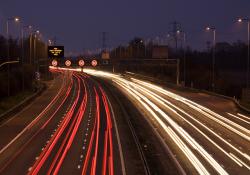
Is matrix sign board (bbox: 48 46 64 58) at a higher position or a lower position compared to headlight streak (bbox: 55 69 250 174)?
higher

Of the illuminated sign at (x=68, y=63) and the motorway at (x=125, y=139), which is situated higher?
the illuminated sign at (x=68, y=63)

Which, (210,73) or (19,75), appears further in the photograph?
(210,73)

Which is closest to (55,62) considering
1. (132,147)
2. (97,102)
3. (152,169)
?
(97,102)

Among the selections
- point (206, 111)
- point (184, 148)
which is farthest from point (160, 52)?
point (184, 148)

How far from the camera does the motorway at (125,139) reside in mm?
31938

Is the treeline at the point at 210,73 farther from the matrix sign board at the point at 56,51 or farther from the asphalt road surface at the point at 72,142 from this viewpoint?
the asphalt road surface at the point at 72,142

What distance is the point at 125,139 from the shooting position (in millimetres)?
43156

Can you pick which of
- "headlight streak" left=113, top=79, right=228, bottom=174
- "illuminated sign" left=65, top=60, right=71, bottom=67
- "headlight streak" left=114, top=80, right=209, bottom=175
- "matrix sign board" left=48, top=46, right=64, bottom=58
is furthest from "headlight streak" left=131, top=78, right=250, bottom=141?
"matrix sign board" left=48, top=46, right=64, bottom=58

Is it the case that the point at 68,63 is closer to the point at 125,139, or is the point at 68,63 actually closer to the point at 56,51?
the point at 56,51

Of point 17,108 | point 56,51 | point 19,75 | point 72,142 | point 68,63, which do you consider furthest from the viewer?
point 19,75

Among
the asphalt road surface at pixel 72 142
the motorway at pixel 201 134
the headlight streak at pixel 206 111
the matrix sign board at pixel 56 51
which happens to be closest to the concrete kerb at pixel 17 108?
the asphalt road surface at pixel 72 142

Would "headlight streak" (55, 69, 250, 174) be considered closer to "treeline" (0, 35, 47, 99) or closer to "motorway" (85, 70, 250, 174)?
"motorway" (85, 70, 250, 174)

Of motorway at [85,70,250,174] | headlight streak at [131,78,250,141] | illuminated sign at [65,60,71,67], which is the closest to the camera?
motorway at [85,70,250,174]

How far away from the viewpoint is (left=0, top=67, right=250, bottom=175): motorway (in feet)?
105
